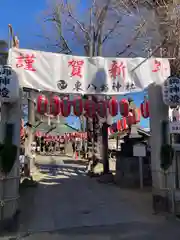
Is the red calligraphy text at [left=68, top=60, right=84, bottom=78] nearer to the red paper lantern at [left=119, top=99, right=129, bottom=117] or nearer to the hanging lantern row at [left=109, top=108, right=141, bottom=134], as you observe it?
the red paper lantern at [left=119, top=99, right=129, bottom=117]

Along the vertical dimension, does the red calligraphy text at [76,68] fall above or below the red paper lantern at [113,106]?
above

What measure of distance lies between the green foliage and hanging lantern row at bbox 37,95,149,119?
1812 millimetres


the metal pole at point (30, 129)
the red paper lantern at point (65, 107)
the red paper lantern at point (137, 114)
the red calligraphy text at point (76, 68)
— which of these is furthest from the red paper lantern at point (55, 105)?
the metal pole at point (30, 129)

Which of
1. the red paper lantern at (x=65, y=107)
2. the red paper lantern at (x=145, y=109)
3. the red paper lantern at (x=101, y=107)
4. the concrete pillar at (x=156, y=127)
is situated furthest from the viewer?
the red paper lantern at (x=101, y=107)

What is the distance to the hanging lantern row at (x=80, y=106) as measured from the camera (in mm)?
9797

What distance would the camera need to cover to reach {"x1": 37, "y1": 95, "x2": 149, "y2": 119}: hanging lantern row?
980cm

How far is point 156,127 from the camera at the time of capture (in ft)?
30.0

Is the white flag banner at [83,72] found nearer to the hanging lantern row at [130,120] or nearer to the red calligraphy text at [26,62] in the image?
the red calligraphy text at [26,62]

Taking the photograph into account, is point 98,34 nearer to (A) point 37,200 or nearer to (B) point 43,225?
(A) point 37,200

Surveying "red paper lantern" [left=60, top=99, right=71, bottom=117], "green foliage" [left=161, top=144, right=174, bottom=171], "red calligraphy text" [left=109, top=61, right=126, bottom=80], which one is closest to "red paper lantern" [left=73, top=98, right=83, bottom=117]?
"red paper lantern" [left=60, top=99, right=71, bottom=117]

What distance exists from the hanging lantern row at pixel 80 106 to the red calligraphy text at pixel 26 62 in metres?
1.37

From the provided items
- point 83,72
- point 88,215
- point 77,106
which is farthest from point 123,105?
point 88,215

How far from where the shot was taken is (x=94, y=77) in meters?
9.27

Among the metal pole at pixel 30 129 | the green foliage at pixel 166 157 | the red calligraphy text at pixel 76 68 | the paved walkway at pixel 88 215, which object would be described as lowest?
the paved walkway at pixel 88 215
